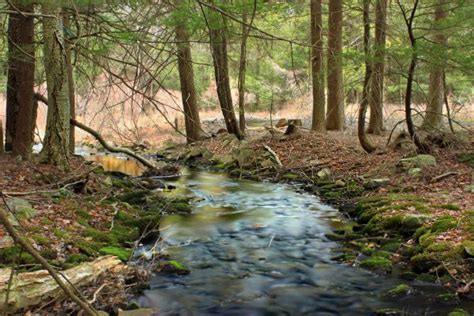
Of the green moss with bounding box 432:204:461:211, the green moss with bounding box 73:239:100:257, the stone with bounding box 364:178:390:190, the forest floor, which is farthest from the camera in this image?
the stone with bounding box 364:178:390:190

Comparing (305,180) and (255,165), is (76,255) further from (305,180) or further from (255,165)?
(255,165)

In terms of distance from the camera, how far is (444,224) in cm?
714

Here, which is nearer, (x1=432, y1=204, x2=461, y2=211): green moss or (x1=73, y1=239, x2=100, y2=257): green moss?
(x1=73, y1=239, x2=100, y2=257): green moss

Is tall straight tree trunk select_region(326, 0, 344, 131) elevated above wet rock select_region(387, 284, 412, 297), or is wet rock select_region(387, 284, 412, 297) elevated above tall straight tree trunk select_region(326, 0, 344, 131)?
tall straight tree trunk select_region(326, 0, 344, 131)

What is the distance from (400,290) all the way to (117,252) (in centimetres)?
383

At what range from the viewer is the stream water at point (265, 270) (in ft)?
18.3

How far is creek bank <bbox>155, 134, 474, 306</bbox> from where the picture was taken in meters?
6.23

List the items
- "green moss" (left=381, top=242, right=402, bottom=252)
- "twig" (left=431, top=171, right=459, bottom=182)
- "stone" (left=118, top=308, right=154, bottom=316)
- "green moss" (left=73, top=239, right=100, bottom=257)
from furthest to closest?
"twig" (left=431, top=171, right=459, bottom=182) < "green moss" (left=381, top=242, right=402, bottom=252) < "green moss" (left=73, top=239, right=100, bottom=257) < "stone" (left=118, top=308, right=154, bottom=316)

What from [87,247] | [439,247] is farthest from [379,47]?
[87,247]

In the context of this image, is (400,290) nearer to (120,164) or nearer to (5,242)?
(5,242)

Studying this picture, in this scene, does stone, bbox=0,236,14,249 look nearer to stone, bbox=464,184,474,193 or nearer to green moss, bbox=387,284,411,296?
green moss, bbox=387,284,411,296

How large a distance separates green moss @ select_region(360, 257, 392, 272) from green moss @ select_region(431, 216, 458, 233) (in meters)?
1.00

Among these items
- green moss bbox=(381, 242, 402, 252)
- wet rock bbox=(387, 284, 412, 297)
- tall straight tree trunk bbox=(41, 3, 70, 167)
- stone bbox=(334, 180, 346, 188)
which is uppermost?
tall straight tree trunk bbox=(41, 3, 70, 167)

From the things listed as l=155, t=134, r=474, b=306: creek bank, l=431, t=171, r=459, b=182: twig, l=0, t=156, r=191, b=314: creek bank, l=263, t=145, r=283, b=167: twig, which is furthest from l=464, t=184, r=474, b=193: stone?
l=263, t=145, r=283, b=167: twig
